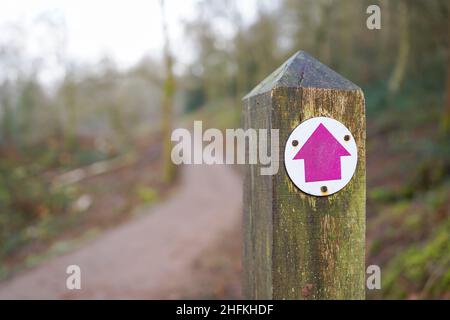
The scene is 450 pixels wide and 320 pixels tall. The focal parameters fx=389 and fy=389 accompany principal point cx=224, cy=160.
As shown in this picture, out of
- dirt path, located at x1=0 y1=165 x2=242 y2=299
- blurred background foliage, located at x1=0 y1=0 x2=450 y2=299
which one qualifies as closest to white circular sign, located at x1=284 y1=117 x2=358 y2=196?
blurred background foliage, located at x1=0 y1=0 x2=450 y2=299

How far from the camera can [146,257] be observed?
7934 millimetres

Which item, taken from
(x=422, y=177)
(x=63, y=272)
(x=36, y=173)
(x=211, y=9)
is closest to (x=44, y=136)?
(x=36, y=173)

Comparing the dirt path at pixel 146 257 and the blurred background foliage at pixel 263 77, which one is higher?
the blurred background foliage at pixel 263 77

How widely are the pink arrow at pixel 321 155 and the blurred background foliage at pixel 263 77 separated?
244cm

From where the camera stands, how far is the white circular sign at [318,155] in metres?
1.83

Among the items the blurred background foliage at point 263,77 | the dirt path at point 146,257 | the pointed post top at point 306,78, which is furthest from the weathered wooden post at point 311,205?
the dirt path at point 146,257

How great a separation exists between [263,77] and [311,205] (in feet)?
68.8

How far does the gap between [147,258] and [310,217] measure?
653 centimetres

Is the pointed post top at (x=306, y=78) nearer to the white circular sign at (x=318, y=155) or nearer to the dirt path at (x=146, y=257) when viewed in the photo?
the white circular sign at (x=318, y=155)

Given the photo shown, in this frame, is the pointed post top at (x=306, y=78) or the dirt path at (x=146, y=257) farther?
the dirt path at (x=146, y=257)

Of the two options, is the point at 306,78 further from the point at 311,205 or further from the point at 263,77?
the point at 263,77

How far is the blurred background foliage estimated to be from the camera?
21.0 ft

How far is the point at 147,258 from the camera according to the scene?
7.85m

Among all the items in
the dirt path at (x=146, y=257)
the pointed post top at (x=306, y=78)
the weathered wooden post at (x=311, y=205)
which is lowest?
the dirt path at (x=146, y=257)
